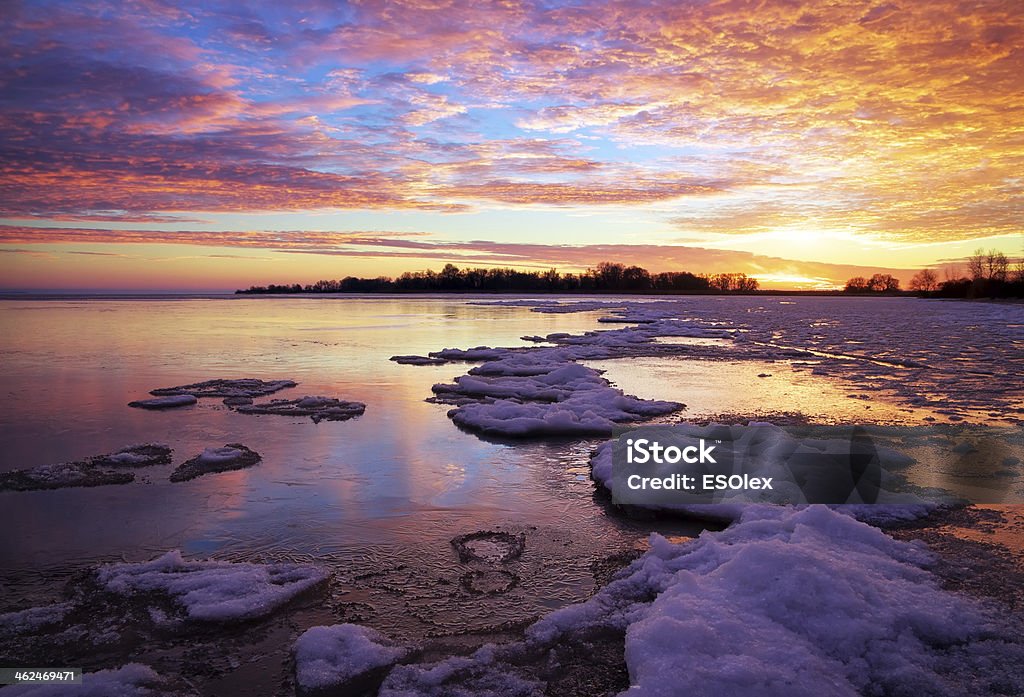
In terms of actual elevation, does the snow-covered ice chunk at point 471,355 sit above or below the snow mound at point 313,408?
above

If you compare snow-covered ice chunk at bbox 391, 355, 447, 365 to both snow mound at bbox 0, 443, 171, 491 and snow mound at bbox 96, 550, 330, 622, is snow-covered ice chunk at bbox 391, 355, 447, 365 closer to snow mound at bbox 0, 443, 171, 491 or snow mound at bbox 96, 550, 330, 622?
snow mound at bbox 0, 443, 171, 491

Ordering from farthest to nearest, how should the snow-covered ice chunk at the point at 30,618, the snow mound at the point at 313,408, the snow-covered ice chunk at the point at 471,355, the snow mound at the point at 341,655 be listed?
the snow-covered ice chunk at the point at 471,355, the snow mound at the point at 313,408, the snow-covered ice chunk at the point at 30,618, the snow mound at the point at 341,655

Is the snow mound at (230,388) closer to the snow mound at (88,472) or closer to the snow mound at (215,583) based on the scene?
the snow mound at (88,472)

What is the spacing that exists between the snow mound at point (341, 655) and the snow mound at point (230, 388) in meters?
7.60

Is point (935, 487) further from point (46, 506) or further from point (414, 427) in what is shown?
point (46, 506)

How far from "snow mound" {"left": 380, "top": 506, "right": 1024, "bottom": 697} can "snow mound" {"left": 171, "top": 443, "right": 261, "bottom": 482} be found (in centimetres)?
391

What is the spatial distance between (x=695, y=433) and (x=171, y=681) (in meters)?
5.79

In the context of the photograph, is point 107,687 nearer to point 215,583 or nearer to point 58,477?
point 215,583

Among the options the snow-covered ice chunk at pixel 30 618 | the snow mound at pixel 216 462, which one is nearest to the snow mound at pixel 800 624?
the snow-covered ice chunk at pixel 30 618

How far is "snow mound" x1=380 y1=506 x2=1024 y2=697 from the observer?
2.89m

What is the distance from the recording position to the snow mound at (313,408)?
866cm

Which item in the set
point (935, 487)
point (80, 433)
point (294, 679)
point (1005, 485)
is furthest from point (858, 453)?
point (80, 433)

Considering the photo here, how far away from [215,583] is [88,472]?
317 cm

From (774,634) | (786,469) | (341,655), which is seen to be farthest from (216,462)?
(786,469)
